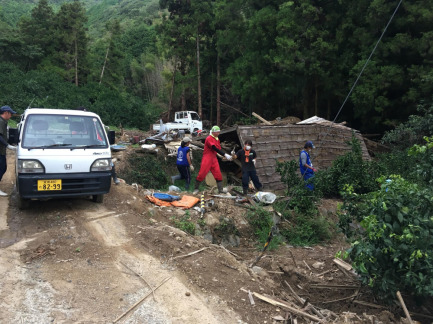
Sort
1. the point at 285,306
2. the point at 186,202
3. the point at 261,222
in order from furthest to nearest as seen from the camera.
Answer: the point at 261,222 < the point at 186,202 < the point at 285,306

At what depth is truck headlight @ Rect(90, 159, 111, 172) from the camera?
21.4 feet

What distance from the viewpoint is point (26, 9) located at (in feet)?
231

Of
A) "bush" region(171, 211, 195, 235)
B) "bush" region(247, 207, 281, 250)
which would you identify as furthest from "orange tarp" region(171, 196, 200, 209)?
"bush" region(247, 207, 281, 250)

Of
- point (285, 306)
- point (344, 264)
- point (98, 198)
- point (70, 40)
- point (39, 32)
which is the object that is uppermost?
point (39, 32)

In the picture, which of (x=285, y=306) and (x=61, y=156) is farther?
(x=61, y=156)

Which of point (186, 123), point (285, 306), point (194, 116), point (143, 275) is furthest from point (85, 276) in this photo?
point (194, 116)

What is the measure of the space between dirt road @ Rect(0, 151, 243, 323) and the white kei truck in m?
0.60

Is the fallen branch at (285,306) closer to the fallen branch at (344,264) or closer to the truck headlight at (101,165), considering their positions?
the fallen branch at (344,264)

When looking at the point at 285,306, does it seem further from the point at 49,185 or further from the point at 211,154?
the point at 211,154

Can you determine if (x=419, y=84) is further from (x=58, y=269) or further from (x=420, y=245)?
(x=58, y=269)

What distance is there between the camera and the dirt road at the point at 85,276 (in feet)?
12.7

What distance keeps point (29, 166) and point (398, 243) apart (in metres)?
5.82

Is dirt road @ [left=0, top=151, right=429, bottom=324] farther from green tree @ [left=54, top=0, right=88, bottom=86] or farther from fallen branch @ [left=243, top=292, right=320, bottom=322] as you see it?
green tree @ [left=54, top=0, right=88, bottom=86]

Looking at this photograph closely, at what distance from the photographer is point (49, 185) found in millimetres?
6082
